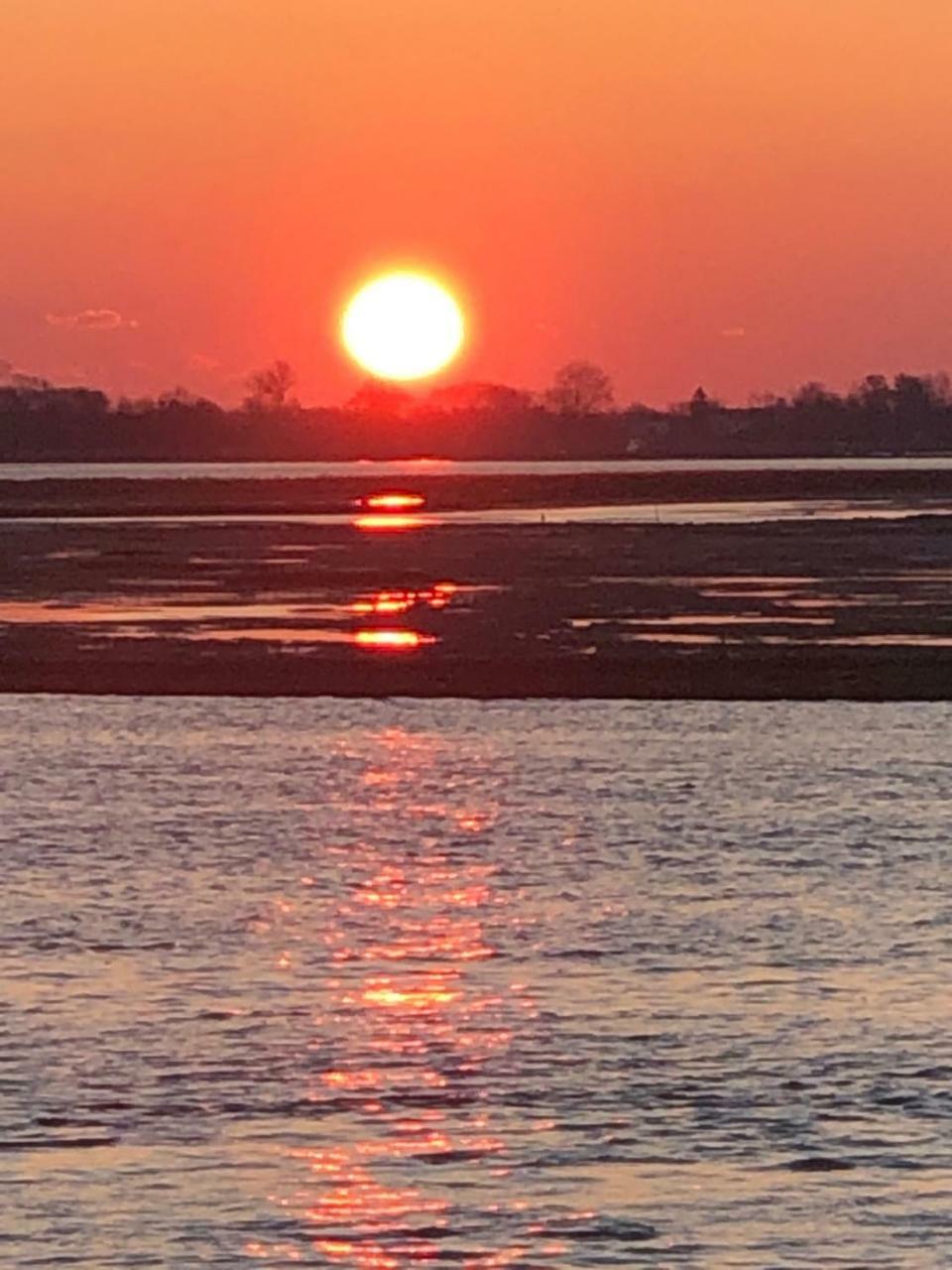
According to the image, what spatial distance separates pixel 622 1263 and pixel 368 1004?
478 centimetres

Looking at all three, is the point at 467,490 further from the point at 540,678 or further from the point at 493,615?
the point at 540,678

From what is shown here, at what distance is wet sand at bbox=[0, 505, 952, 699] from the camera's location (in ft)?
110

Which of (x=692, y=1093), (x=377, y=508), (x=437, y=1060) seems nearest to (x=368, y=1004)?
(x=437, y=1060)

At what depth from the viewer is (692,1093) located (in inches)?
504

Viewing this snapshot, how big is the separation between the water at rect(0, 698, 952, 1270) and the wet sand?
7207mm

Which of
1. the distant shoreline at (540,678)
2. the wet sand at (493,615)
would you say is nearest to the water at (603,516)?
the wet sand at (493,615)

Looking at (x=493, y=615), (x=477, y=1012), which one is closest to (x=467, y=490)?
(x=493, y=615)

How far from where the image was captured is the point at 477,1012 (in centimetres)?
1469

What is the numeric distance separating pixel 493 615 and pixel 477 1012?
2728 centimetres

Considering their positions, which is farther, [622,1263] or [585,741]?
[585,741]

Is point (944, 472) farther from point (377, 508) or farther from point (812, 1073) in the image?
point (812, 1073)

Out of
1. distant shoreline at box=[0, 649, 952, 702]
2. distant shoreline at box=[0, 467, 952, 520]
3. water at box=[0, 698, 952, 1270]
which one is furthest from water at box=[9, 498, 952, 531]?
water at box=[0, 698, 952, 1270]

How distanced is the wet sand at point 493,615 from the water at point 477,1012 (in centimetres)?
721

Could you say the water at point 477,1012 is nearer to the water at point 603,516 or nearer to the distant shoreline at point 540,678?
the distant shoreline at point 540,678
